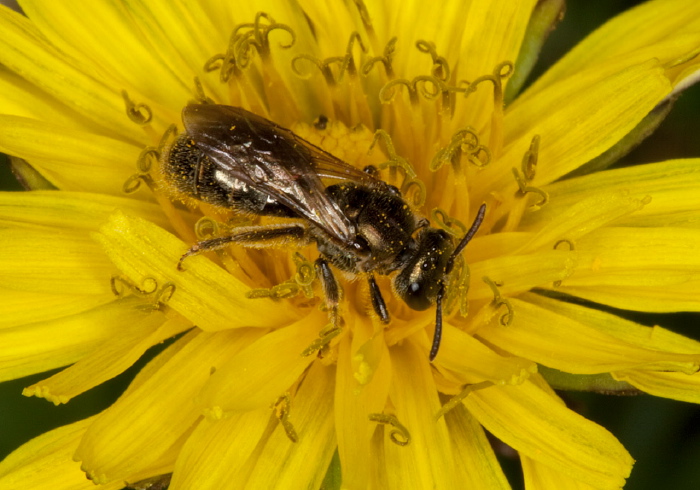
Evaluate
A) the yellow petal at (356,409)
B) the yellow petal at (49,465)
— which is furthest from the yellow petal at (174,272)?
the yellow petal at (49,465)

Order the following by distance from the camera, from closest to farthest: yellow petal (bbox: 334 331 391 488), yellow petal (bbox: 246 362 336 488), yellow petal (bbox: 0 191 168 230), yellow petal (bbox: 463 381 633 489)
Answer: yellow petal (bbox: 334 331 391 488)
yellow petal (bbox: 463 381 633 489)
yellow petal (bbox: 246 362 336 488)
yellow petal (bbox: 0 191 168 230)

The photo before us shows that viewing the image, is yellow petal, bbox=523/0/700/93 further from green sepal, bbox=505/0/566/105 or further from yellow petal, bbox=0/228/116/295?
yellow petal, bbox=0/228/116/295

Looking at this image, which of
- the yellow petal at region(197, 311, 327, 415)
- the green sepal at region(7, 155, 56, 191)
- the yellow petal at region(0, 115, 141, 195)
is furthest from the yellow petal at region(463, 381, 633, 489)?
the green sepal at region(7, 155, 56, 191)

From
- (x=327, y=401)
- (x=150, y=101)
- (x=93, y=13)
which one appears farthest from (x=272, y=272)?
(x=93, y=13)

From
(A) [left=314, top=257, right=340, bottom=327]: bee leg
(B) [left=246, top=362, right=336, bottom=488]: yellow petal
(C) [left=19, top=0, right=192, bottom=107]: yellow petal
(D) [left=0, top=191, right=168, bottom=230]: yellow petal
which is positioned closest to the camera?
(B) [left=246, top=362, right=336, bottom=488]: yellow petal

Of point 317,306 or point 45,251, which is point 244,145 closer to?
point 317,306

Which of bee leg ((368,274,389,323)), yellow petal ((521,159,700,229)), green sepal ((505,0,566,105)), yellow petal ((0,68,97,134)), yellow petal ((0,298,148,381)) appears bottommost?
yellow petal ((0,298,148,381))

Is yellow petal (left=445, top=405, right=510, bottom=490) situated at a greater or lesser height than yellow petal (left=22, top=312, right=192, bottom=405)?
greater
